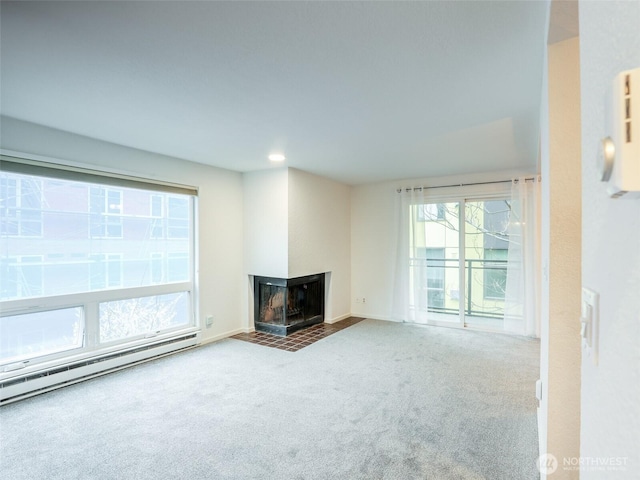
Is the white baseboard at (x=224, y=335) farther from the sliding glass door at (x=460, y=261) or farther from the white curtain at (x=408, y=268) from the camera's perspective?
the sliding glass door at (x=460, y=261)

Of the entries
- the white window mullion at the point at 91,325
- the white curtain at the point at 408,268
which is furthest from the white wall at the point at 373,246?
the white window mullion at the point at 91,325

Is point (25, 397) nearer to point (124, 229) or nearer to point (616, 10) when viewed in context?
point (124, 229)

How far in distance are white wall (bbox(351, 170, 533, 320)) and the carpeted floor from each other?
1.85m

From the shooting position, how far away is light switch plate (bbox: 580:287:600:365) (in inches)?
23.0

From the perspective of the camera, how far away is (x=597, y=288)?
58cm

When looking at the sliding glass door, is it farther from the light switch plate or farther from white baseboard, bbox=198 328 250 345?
the light switch plate

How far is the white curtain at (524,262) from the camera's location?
Result: 4.41 meters

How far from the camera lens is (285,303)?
→ 4.61 meters

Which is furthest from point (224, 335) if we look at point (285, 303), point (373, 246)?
point (373, 246)

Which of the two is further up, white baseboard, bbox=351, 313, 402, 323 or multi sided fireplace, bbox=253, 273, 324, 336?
multi sided fireplace, bbox=253, 273, 324, 336

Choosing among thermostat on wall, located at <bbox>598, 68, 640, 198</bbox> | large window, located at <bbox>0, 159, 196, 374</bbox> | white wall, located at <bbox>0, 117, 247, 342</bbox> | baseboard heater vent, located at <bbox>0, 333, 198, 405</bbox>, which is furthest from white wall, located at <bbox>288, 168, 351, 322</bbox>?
thermostat on wall, located at <bbox>598, 68, 640, 198</bbox>

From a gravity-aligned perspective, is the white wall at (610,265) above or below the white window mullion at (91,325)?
above

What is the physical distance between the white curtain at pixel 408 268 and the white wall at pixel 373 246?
115mm

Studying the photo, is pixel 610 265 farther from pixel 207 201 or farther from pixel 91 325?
pixel 207 201
